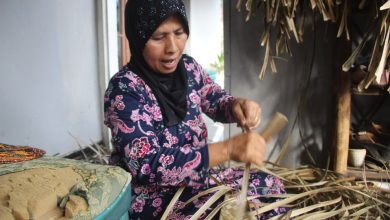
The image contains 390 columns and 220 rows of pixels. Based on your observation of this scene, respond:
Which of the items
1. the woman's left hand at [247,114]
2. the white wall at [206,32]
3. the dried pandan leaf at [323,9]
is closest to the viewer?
the woman's left hand at [247,114]

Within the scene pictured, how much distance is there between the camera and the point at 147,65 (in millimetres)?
Result: 1115

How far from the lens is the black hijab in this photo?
1033 millimetres

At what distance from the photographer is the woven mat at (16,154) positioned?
898mm

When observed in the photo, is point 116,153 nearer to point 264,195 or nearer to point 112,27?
point 264,195

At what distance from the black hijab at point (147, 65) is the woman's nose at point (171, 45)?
0.06 meters

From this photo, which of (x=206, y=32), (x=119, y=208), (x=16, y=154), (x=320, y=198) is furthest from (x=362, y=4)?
(x=206, y=32)

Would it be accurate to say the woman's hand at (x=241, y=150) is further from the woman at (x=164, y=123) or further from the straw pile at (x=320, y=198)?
the straw pile at (x=320, y=198)

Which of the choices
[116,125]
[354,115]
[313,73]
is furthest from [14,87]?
[354,115]

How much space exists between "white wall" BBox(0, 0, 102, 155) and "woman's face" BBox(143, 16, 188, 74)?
90cm

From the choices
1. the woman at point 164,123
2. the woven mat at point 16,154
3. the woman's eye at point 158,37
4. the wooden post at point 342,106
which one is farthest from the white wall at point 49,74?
the wooden post at point 342,106

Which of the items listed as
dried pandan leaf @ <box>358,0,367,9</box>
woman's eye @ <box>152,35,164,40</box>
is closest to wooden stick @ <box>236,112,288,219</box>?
woman's eye @ <box>152,35,164,40</box>

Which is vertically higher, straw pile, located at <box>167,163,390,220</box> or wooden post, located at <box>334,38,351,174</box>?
wooden post, located at <box>334,38,351,174</box>

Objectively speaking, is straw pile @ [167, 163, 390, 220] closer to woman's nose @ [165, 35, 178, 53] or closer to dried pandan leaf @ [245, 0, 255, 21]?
woman's nose @ [165, 35, 178, 53]

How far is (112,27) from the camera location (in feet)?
8.00
